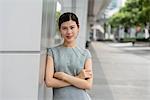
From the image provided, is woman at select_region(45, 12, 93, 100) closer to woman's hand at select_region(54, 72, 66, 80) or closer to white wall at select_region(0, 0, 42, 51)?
woman's hand at select_region(54, 72, 66, 80)

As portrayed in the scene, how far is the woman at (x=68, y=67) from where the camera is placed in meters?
3.11

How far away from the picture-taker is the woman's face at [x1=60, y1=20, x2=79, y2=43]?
312 cm

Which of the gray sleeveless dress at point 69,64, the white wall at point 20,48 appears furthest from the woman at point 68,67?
the white wall at point 20,48

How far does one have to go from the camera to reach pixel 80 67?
3113 millimetres

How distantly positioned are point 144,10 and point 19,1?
45.3 meters

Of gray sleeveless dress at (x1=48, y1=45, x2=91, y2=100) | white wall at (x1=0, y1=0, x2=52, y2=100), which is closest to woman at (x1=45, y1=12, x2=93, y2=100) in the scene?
gray sleeveless dress at (x1=48, y1=45, x2=91, y2=100)

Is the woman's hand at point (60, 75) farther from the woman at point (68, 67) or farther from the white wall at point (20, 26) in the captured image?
the white wall at point (20, 26)

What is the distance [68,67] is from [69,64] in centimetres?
3

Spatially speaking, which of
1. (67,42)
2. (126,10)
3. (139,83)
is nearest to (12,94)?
(67,42)

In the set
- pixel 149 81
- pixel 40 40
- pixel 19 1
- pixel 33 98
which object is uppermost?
pixel 19 1

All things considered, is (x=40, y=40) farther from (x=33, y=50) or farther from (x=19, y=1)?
(x=19, y=1)

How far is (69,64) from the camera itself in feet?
10.2

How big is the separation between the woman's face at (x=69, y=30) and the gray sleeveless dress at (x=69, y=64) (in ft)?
0.27

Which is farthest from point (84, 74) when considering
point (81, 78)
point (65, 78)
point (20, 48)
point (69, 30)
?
point (20, 48)
